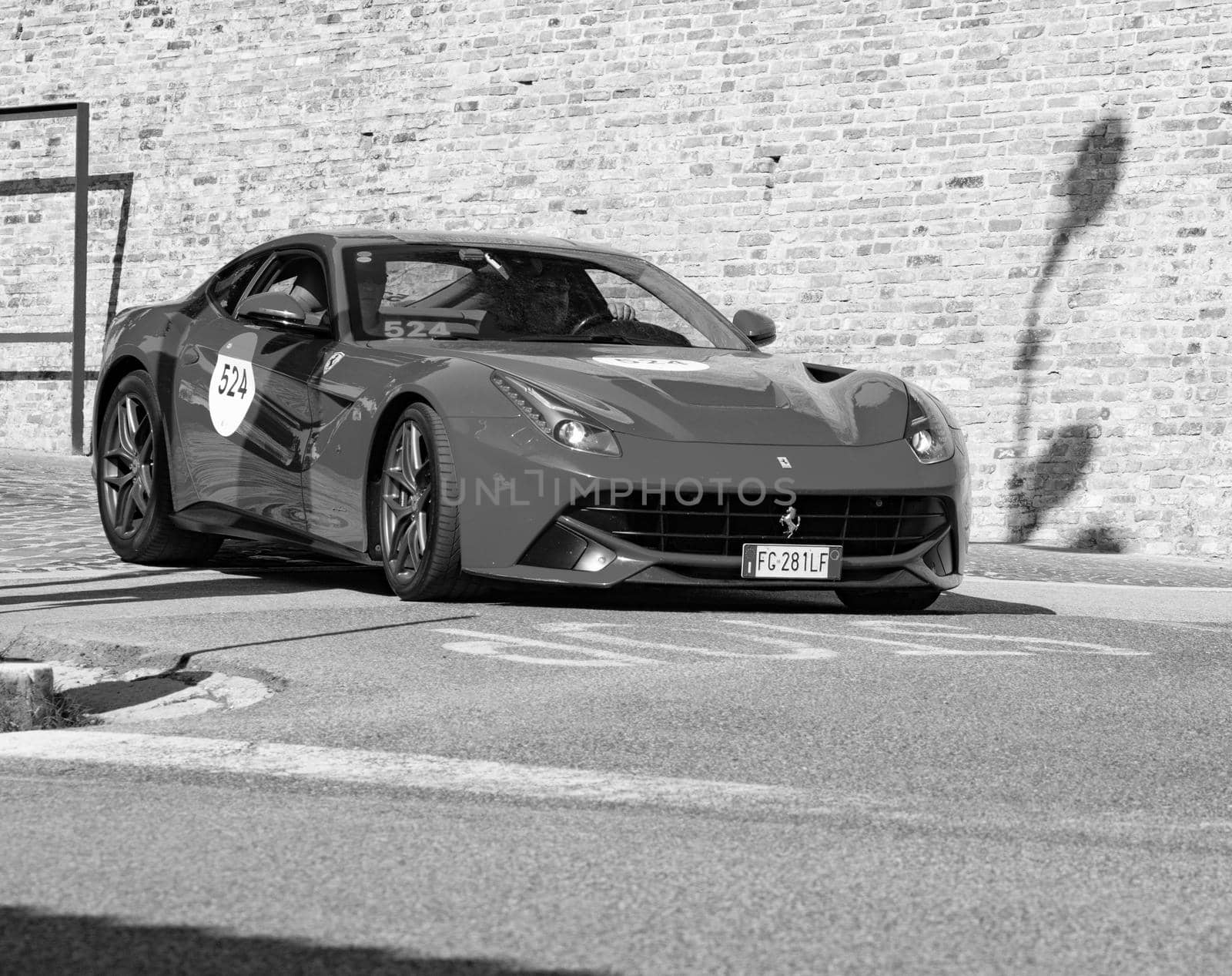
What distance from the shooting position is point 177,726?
5.15 metres

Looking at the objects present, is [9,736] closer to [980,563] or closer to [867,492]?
[867,492]

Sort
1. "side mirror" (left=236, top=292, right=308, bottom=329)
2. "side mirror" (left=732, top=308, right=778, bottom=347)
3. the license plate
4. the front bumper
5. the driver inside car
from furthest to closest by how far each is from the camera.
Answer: "side mirror" (left=732, top=308, right=778, bottom=347) → the driver inside car → "side mirror" (left=236, top=292, right=308, bottom=329) → the license plate → the front bumper

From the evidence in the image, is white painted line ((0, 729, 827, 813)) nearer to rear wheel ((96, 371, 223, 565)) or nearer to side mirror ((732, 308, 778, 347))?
rear wheel ((96, 371, 223, 565))

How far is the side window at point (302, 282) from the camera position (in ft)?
27.0

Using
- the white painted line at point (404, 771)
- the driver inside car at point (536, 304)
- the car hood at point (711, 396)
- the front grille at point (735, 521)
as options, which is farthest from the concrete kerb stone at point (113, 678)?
the driver inside car at point (536, 304)

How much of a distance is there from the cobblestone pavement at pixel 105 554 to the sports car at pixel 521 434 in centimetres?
48

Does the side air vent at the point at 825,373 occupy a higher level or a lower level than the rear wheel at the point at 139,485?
higher

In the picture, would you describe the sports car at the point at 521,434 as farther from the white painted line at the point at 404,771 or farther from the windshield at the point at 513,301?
the white painted line at the point at 404,771

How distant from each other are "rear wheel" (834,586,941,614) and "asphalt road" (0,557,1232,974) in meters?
0.74

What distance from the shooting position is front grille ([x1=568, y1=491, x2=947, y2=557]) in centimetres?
704

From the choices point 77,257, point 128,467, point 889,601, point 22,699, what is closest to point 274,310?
point 128,467

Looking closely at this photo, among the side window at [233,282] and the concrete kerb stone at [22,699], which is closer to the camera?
the concrete kerb stone at [22,699]

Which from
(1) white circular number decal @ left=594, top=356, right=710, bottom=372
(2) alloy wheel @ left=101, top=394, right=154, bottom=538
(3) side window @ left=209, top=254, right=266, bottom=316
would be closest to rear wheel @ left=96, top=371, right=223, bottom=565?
(2) alloy wheel @ left=101, top=394, right=154, bottom=538

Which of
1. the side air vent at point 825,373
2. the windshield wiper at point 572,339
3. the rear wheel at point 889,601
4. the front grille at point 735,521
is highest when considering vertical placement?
the windshield wiper at point 572,339
